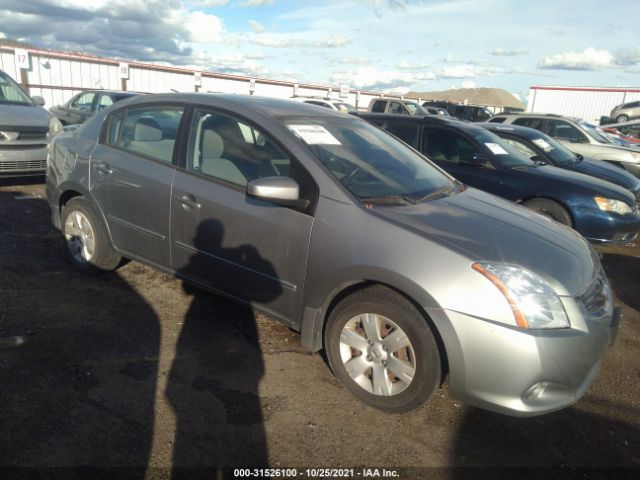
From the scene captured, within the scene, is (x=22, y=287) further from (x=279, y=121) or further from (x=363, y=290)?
(x=363, y=290)

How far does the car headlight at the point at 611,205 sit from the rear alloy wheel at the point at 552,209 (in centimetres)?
37

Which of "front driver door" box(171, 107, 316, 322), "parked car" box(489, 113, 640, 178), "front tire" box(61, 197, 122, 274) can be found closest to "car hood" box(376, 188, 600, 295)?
"front driver door" box(171, 107, 316, 322)

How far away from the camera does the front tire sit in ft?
13.7

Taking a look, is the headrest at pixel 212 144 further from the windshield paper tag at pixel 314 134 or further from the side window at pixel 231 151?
the windshield paper tag at pixel 314 134

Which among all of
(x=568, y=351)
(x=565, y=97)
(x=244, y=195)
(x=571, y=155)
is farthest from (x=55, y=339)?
Answer: (x=565, y=97)

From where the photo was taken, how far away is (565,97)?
33219 millimetres

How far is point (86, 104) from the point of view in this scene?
12961 millimetres

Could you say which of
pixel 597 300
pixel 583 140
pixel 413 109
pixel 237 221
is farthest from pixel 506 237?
pixel 413 109

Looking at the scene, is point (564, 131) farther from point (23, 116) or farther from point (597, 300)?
point (23, 116)

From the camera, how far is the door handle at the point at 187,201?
3381 millimetres

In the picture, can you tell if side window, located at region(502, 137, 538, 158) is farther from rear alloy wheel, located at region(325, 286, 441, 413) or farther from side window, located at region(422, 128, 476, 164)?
rear alloy wheel, located at region(325, 286, 441, 413)

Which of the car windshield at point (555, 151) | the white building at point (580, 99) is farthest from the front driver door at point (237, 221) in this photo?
the white building at point (580, 99)

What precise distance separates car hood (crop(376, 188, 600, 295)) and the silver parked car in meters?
0.01

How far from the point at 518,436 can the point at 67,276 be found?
12.4 ft
